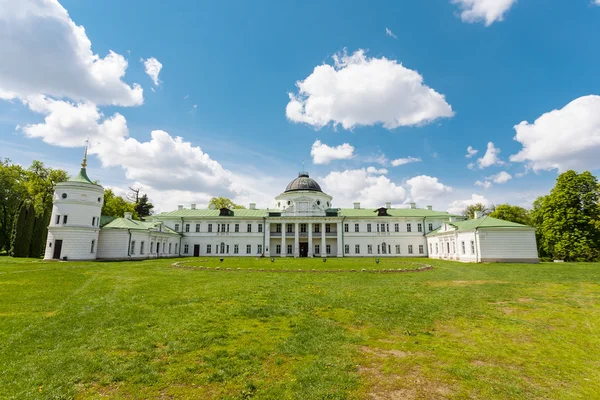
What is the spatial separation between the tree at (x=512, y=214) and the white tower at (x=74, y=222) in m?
61.1

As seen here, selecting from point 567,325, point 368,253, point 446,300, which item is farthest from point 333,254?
point 567,325

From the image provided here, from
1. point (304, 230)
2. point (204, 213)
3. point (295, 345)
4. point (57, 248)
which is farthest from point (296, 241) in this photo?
point (295, 345)

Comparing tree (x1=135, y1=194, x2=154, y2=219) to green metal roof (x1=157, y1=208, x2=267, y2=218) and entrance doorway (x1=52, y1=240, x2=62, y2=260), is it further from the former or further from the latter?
entrance doorway (x1=52, y1=240, x2=62, y2=260)

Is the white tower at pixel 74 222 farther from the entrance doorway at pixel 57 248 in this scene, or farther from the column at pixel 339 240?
the column at pixel 339 240

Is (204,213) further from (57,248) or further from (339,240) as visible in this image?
(339,240)

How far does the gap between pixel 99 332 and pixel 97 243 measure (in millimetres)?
31405

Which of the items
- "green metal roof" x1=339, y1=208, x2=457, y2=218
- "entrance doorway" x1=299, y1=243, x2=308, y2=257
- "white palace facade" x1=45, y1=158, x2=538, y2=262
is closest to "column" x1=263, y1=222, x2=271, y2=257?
"white palace facade" x1=45, y1=158, x2=538, y2=262

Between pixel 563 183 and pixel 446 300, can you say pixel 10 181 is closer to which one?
pixel 446 300

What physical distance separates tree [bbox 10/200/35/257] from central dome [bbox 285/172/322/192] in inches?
1409

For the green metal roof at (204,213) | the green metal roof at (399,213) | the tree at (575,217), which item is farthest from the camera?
the green metal roof at (204,213)

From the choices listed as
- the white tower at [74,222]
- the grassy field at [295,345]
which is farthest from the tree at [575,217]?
the white tower at [74,222]

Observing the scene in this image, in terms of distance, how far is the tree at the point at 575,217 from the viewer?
35.9m

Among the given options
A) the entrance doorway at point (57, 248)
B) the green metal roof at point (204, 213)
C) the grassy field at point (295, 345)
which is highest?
Answer: the green metal roof at point (204, 213)

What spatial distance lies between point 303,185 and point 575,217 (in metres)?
37.7
